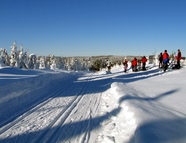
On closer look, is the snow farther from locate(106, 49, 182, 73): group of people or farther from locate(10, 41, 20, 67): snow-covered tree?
locate(10, 41, 20, 67): snow-covered tree

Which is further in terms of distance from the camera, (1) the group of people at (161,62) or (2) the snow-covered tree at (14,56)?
(2) the snow-covered tree at (14,56)

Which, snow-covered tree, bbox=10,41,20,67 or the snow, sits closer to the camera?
the snow

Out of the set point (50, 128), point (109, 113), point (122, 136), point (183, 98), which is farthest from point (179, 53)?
point (50, 128)

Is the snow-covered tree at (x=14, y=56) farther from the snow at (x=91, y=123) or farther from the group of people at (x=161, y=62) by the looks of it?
the snow at (x=91, y=123)

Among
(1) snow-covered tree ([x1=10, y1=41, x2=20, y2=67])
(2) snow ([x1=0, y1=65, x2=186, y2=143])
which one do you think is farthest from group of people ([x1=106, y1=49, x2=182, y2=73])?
(1) snow-covered tree ([x1=10, y1=41, x2=20, y2=67])

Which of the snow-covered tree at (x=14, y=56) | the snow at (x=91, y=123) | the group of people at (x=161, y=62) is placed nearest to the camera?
the snow at (x=91, y=123)

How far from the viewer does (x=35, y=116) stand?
3.92 meters

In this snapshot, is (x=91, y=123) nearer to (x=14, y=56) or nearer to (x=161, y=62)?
(x=161, y=62)

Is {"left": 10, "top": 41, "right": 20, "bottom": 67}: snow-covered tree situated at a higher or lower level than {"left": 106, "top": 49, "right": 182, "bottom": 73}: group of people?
higher

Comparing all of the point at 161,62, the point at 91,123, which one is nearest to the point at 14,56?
the point at 161,62

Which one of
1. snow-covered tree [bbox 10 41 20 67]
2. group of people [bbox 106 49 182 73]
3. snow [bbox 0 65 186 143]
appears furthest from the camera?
snow-covered tree [bbox 10 41 20 67]

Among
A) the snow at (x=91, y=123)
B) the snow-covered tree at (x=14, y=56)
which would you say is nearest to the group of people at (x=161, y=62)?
the snow at (x=91, y=123)

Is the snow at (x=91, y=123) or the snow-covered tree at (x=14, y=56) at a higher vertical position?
the snow-covered tree at (x=14, y=56)

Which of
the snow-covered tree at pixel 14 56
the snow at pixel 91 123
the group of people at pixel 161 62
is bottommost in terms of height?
the snow at pixel 91 123
